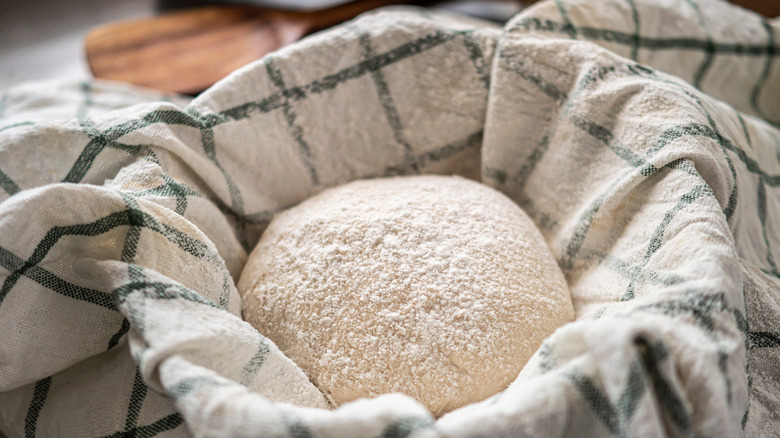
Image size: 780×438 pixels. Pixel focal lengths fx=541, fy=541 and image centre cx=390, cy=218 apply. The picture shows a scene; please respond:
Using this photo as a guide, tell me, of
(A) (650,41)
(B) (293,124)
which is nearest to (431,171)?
(B) (293,124)

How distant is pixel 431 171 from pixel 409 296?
0.25 meters

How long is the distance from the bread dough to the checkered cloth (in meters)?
0.04

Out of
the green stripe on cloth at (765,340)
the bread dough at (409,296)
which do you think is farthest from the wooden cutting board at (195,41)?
the green stripe on cloth at (765,340)

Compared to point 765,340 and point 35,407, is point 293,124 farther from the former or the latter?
point 765,340

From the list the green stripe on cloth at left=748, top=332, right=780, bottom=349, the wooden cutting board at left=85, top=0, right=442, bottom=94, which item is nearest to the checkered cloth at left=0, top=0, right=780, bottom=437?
the green stripe on cloth at left=748, top=332, right=780, bottom=349

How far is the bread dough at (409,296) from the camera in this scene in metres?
0.45

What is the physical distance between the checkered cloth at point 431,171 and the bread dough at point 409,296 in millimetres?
38

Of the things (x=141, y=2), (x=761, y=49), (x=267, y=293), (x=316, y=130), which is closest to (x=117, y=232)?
(x=267, y=293)

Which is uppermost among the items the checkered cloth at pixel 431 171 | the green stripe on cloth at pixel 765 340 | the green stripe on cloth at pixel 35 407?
the checkered cloth at pixel 431 171

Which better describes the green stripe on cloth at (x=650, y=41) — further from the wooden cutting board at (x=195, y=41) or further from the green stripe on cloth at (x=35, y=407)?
the green stripe on cloth at (x=35, y=407)

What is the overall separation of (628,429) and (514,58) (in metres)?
0.42

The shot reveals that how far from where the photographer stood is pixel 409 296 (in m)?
0.47

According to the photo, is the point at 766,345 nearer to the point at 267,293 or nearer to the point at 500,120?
the point at 500,120

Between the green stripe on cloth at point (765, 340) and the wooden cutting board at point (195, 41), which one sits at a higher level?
the wooden cutting board at point (195, 41)
